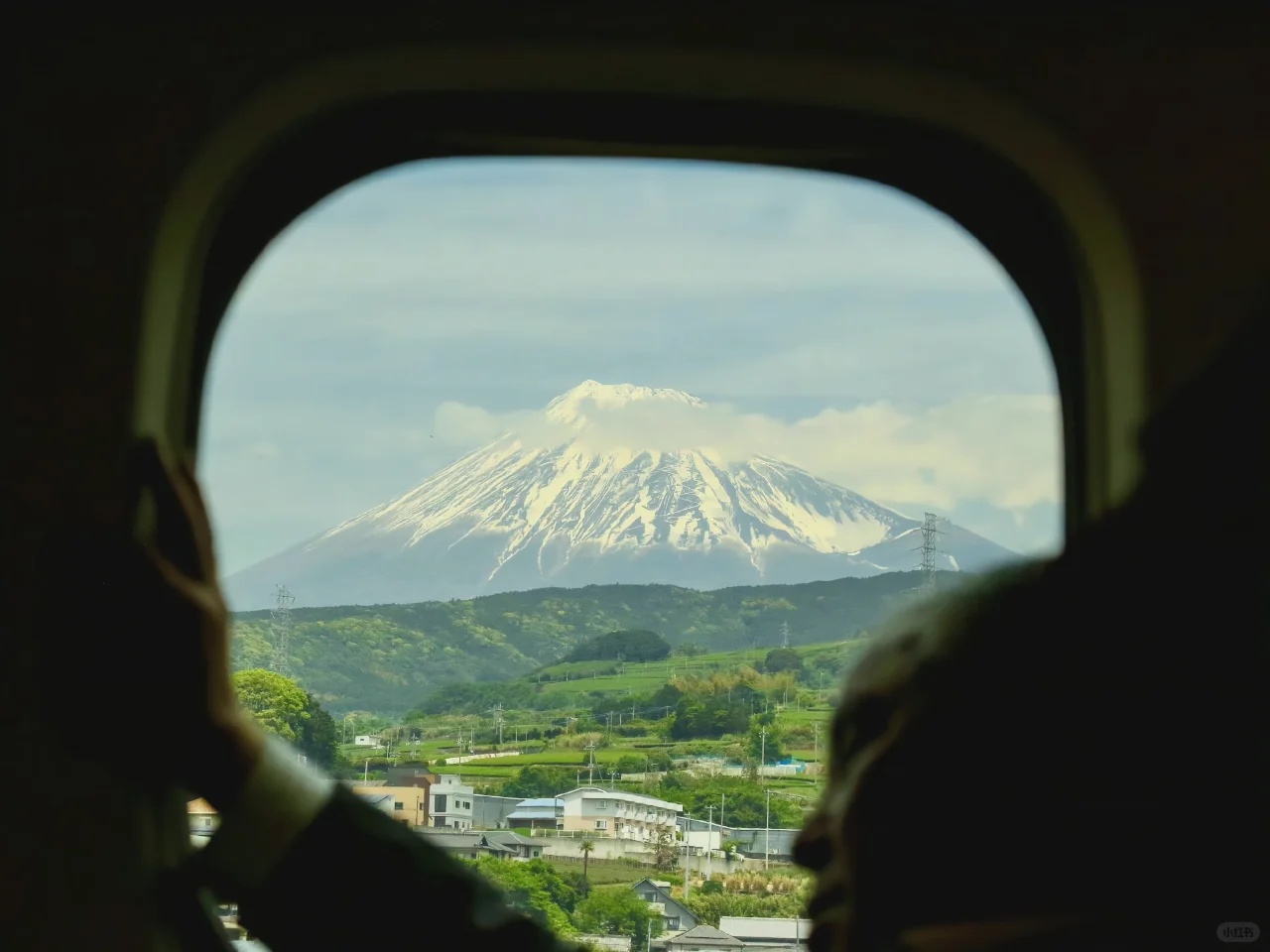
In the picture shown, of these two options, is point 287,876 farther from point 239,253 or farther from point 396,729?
point 239,253

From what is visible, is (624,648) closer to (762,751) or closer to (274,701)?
(762,751)

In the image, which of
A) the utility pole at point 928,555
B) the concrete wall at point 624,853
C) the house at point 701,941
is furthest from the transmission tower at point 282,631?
the utility pole at point 928,555

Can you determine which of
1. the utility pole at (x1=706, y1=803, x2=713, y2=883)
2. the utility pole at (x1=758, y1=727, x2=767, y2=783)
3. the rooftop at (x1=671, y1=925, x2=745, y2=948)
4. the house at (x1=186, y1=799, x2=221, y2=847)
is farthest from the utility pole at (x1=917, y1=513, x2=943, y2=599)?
the house at (x1=186, y1=799, x2=221, y2=847)

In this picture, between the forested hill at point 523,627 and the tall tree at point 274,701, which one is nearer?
the tall tree at point 274,701

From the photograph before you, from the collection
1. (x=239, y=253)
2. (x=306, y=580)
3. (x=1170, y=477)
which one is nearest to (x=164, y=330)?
(x=239, y=253)

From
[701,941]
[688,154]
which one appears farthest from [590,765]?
[688,154]

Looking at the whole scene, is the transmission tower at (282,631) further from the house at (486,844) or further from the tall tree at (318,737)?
the house at (486,844)
